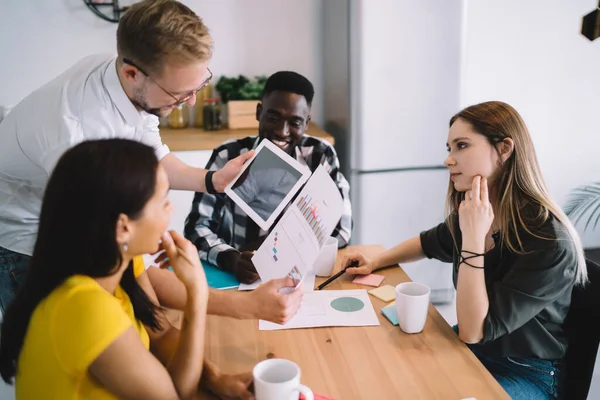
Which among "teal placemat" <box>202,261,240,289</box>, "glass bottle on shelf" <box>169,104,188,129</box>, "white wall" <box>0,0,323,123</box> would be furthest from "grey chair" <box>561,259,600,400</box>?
"glass bottle on shelf" <box>169,104,188,129</box>

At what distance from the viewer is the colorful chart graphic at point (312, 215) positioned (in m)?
1.24

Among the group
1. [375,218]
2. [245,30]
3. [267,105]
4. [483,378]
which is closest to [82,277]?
[483,378]

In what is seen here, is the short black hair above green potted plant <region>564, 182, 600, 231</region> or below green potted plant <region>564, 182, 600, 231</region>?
above

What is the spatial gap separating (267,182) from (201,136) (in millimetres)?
1086

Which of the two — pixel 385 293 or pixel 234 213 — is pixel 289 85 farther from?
pixel 385 293

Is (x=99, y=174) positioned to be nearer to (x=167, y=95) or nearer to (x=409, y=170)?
(x=167, y=95)

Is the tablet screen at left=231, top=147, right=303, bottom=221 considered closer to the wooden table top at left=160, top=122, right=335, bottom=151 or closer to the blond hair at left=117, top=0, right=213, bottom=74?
the blond hair at left=117, top=0, right=213, bottom=74

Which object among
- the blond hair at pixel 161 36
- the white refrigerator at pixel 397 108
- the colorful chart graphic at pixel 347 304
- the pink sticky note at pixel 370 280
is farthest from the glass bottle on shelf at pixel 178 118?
the colorful chart graphic at pixel 347 304

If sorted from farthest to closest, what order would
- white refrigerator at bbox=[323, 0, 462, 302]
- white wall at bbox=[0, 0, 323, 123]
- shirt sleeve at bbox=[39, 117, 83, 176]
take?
1. white wall at bbox=[0, 0, 323, 123]
2. white refrigerator at bbox=[323, 0, 462, 302]
3. shirt sleeve at bbox=[39, 117, 83, 176]

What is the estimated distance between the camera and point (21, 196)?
56.5 inches

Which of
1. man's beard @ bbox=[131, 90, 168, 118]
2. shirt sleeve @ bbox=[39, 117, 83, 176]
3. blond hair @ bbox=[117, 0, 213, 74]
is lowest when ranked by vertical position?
shirt sleeve @ bbox=[39, 117, 83, 176]

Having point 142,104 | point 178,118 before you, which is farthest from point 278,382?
point 178,118

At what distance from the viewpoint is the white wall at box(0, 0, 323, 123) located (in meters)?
2.94

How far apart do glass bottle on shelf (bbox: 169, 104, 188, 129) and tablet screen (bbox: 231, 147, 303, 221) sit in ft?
4.06
